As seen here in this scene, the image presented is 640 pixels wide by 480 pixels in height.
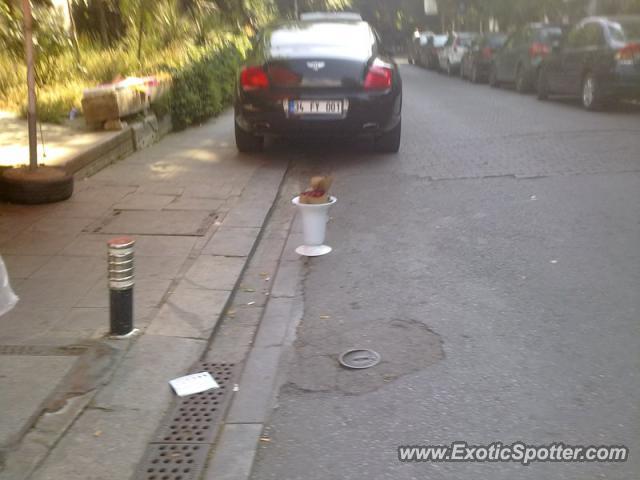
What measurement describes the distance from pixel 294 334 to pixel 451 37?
25007 mm

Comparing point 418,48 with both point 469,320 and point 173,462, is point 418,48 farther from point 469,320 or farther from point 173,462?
point 173,462

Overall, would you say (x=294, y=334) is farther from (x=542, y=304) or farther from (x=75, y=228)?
(x=75, y=228)

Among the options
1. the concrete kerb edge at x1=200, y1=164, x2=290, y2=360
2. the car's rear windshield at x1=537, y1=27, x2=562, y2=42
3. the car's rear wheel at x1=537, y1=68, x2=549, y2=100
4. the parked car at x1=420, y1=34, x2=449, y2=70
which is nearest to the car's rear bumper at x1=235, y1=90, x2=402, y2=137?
the concrete kerb edge at x1=200, y1=164, x2=290, y2=360

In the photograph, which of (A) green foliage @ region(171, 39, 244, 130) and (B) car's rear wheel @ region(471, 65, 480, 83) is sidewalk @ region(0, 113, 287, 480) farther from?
(B) car's rear wheel @ region(471, 65, 480, 83)

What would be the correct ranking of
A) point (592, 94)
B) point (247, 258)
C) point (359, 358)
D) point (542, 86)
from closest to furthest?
point (359, 358), point (247, 258), point (592, 94), point (542, 86)

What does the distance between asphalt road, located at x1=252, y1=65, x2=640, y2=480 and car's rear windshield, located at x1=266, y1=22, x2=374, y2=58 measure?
1353mm

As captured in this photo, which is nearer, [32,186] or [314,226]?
[314,226]

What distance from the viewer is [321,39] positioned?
31.4 ft

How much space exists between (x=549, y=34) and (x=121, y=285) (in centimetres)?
1487

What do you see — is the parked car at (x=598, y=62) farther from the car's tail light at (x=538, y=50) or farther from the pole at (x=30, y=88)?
the pole at (x=30, y=88)

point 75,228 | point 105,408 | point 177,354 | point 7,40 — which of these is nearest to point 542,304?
point 177,354

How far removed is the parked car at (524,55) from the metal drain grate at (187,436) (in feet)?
45.7

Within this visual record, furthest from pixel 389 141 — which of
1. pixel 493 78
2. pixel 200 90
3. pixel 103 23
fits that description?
pixel 493 78

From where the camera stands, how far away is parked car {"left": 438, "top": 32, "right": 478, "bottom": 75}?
1009 inches
